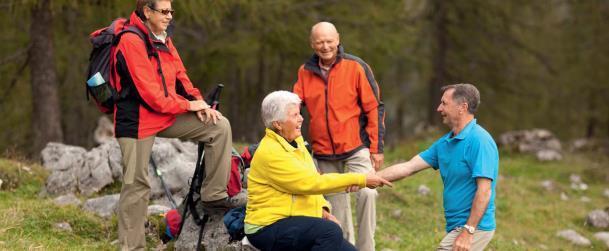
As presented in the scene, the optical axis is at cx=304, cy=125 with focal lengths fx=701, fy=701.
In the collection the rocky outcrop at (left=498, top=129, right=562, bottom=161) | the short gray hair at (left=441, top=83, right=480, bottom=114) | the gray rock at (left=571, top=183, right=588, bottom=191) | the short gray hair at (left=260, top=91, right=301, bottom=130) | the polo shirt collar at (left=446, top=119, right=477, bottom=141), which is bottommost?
the rocky outcrop at (left=498, top=129, right=562, bottom=161)

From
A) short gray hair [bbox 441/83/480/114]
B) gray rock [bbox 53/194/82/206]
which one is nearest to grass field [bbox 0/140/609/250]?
gray rock [bbox 53/194/82/206]

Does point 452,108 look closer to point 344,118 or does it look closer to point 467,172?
point 467,172

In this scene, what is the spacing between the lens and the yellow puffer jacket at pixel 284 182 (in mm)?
5227

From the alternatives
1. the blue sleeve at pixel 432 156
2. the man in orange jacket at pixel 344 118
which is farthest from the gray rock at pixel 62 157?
the blue sleeve at pixel 432 156

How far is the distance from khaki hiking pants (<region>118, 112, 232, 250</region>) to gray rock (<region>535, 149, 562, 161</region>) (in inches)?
440

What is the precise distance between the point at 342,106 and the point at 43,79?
24.0ft

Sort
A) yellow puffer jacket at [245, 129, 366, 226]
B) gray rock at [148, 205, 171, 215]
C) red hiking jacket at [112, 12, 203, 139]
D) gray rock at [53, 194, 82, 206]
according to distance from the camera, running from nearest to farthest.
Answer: yellow puffer jacket at [245, 129, 366, 226], red hiking jacket at [112, 12, 203, 139], gray rock at [148, 205, 171, 215], gray rock at [53, 194, 82, 206]

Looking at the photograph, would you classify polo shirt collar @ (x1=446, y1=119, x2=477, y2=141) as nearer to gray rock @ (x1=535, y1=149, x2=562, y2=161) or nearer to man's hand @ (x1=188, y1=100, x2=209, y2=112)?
man's hand @ (x1=188, y1=100, x2=209, y2=112)

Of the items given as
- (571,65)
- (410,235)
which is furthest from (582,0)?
(410,235)

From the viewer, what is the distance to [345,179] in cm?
532

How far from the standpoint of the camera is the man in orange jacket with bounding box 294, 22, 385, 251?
6.48m

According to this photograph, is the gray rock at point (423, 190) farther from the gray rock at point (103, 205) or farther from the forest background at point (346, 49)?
the gray rock at point (103, 205)

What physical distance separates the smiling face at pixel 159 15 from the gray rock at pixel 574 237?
262 inches

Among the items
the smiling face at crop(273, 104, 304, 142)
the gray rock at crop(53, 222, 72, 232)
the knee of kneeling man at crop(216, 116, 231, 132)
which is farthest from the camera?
the gray rock at crop(53, 222, 72, 232)
